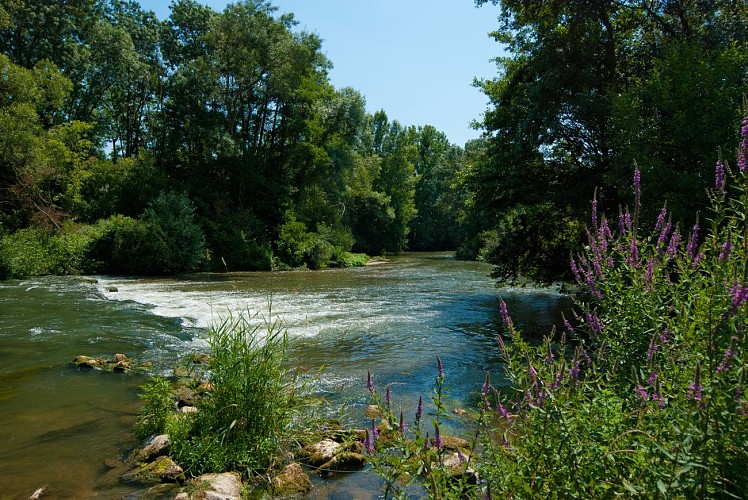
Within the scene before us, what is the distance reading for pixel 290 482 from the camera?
4.64 m

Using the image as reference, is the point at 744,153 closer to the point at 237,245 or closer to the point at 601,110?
the point at 601,110

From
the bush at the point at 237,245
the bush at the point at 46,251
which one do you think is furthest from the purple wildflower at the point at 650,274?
the bush at the point at 237,245

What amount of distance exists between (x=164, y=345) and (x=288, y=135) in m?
31.8

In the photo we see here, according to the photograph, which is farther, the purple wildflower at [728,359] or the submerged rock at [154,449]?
the submerged rock at [154,449]

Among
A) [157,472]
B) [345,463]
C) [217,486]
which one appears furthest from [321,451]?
[157,472]

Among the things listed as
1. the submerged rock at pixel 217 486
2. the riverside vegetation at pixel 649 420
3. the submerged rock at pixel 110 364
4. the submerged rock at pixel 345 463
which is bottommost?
the submerged rock at pixel 345 463

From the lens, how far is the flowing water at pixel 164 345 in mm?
5230

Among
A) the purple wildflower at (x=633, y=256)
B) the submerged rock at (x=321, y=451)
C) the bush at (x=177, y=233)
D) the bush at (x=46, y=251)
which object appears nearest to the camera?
the purple wildflower at (x=633, y=256)

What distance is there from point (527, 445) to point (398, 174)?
220 ft

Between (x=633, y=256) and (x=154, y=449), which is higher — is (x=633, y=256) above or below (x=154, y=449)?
above

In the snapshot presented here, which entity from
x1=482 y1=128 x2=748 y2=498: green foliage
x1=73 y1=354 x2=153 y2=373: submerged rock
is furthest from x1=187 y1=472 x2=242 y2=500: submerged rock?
x1=73 y1=354 x2=153 y2=373: submerged rock

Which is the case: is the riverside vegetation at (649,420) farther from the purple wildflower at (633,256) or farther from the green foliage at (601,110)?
the green foliage at (601,110)

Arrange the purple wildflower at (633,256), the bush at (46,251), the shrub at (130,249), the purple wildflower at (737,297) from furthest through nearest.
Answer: the shrub at (130,249)
the bush at (46,251)
the purple wildflower at (633,256)
the purple wildflower at (737,297)

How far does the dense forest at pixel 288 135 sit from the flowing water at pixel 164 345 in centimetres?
259
